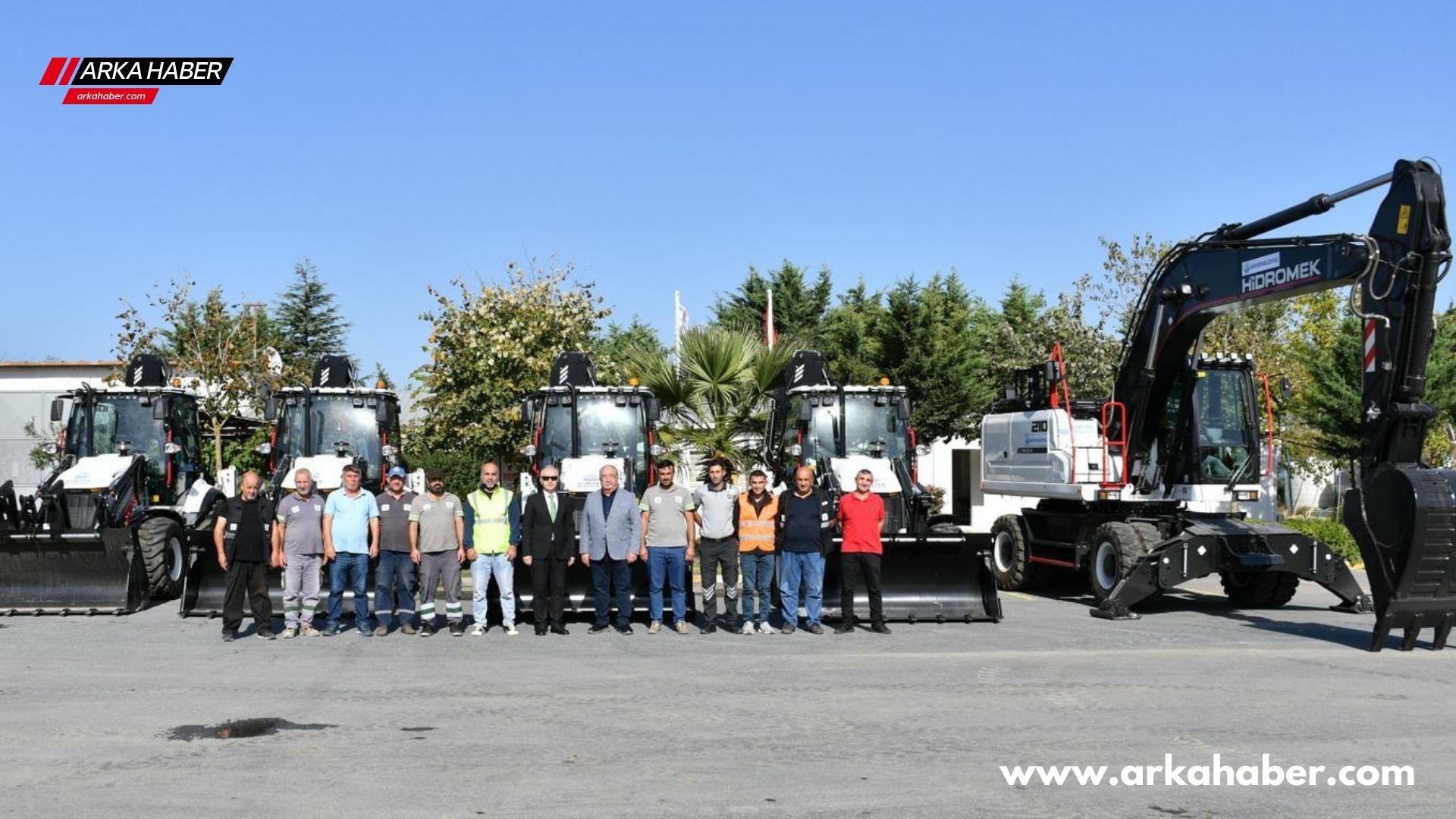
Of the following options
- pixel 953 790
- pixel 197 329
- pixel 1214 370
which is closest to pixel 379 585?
pixel 953 790

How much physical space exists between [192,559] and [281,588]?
1055 millimetres

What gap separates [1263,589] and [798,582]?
6809 millimetres

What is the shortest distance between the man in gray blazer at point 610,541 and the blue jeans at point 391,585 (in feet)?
5.67

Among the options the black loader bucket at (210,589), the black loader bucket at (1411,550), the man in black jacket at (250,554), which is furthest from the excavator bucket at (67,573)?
the black loader bucket at (1411,550)

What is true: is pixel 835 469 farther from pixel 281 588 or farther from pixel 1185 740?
pixel 1185 740

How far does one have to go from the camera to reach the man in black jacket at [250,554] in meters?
13.2

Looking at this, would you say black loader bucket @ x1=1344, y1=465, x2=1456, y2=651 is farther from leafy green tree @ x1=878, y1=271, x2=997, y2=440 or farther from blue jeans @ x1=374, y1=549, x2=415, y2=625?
leafy green tree @ x1=878, y1=271, x2=997, y2=440

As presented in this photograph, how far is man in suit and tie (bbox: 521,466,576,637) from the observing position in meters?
13.3

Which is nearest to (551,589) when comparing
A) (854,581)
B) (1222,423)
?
(854,581)

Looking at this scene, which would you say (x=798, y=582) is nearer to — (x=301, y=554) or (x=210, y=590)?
(x=301, y=554)

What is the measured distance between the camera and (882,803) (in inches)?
265

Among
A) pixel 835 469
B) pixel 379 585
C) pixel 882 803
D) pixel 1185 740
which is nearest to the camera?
pixel 882 803

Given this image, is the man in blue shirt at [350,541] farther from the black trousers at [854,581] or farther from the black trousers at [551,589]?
the black trousers at [854,581]

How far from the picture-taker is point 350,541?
13.3 m
